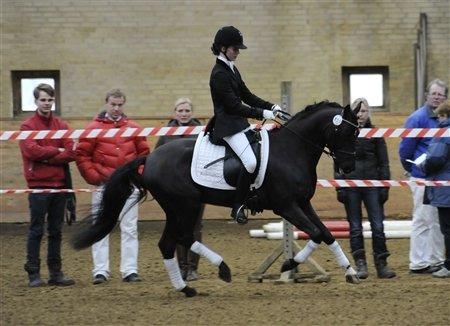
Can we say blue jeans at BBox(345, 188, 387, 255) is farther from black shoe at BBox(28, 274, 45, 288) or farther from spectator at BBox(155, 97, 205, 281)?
black shoe at BBox(28, 274, 45, 288)

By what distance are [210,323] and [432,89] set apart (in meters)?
4.37

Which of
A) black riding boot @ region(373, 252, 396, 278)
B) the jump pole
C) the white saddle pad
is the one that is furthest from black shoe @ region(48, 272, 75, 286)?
black riding boot @ region(373, 252, 396, 278)

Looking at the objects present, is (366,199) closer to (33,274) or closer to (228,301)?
(228,301)

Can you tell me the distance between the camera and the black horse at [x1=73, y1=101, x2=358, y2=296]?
9766mm

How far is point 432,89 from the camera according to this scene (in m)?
11.3

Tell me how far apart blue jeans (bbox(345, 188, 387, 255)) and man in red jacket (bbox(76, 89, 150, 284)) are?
2358mm

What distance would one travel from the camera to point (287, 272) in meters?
10.8

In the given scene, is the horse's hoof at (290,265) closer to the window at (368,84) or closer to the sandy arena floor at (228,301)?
the sandy arena floor at (228,301)

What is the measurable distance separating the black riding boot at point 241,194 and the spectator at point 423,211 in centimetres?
246

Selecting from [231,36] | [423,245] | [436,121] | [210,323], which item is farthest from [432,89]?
[210,323]

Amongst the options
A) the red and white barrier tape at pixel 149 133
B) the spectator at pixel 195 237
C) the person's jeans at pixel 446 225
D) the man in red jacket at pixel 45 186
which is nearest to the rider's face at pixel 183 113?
the spectator at pixel 195 237

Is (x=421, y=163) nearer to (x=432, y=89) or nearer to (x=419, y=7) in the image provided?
(x=432, y=89)

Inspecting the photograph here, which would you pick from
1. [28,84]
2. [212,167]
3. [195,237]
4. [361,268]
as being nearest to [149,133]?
[195,237]

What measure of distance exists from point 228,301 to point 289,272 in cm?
153
